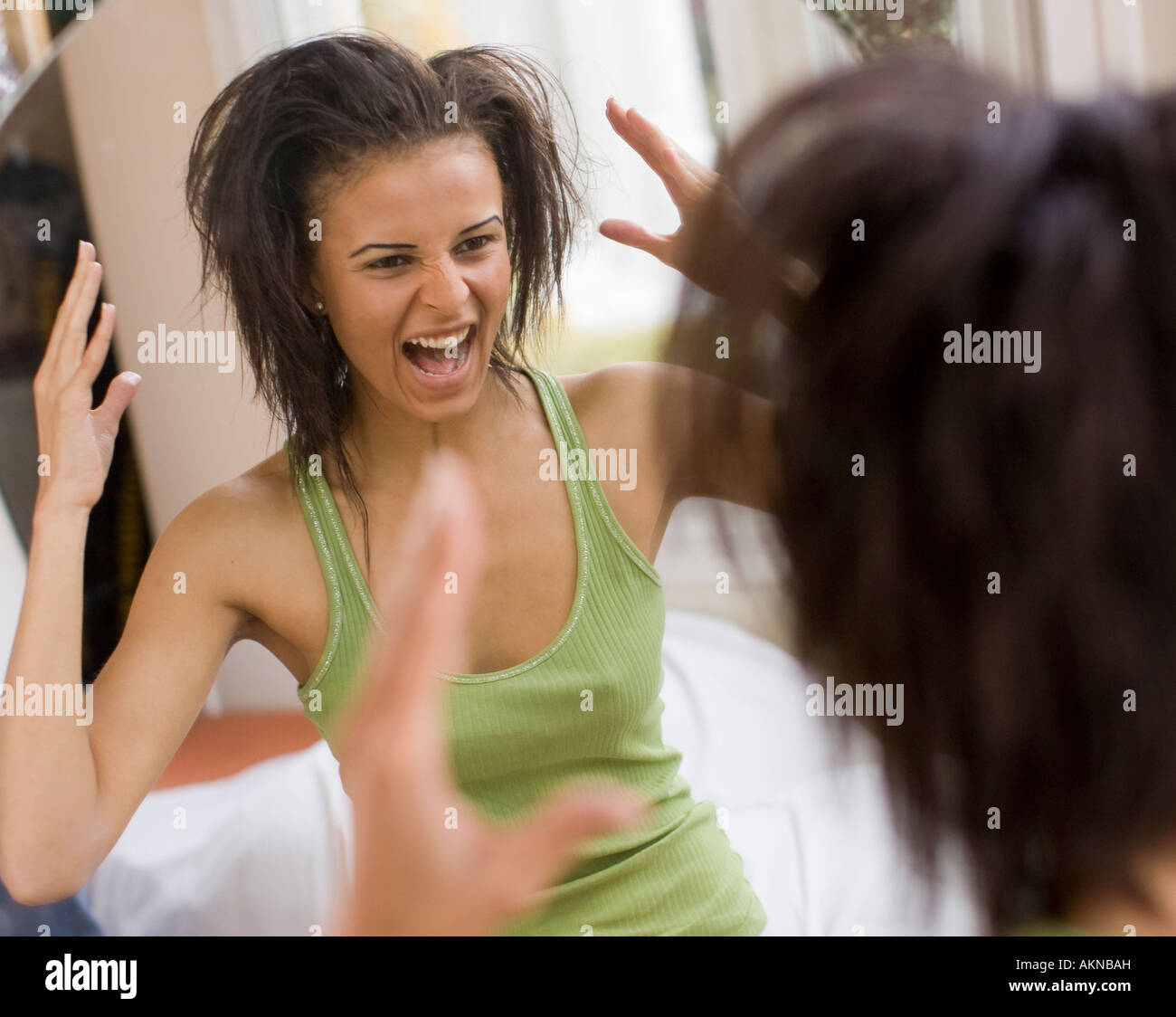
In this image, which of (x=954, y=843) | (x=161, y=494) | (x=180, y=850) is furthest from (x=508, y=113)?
(x=180, y=850)

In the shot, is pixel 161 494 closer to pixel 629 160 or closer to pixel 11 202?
pixel 11 202

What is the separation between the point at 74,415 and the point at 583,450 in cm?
Result: 33

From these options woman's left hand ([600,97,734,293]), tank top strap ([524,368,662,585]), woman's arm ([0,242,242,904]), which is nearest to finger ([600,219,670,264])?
woman's left hand ([600,97,734,293])

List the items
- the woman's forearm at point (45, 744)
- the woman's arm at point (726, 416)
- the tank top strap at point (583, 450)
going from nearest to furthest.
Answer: the woman's arm at point (726, 416)
the woman's forearm at point (45, 744)
the tank top strap at point (583, 450)

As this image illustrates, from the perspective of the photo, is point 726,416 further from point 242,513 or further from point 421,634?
point 242,513

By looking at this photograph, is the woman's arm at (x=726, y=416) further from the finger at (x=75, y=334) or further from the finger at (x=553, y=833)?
the finger at (x=75, y=334)

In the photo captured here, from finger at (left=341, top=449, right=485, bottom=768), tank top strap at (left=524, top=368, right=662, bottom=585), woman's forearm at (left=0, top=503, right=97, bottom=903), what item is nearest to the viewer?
finger at (left=341, top=449, right=485, bottom=768)

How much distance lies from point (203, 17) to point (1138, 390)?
691mm

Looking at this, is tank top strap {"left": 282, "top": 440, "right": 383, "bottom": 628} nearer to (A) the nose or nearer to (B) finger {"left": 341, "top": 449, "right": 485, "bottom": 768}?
(A) the nose

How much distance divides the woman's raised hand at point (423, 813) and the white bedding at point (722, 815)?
0.49m

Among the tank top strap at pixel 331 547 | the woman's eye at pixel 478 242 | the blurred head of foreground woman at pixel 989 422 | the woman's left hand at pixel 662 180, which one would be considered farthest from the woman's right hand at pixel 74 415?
the blurred head of foreground woman at pixel 989 422

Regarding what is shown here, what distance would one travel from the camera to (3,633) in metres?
0.80

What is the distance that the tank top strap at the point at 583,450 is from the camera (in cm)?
69

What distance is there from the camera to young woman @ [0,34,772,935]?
0.62 metres
